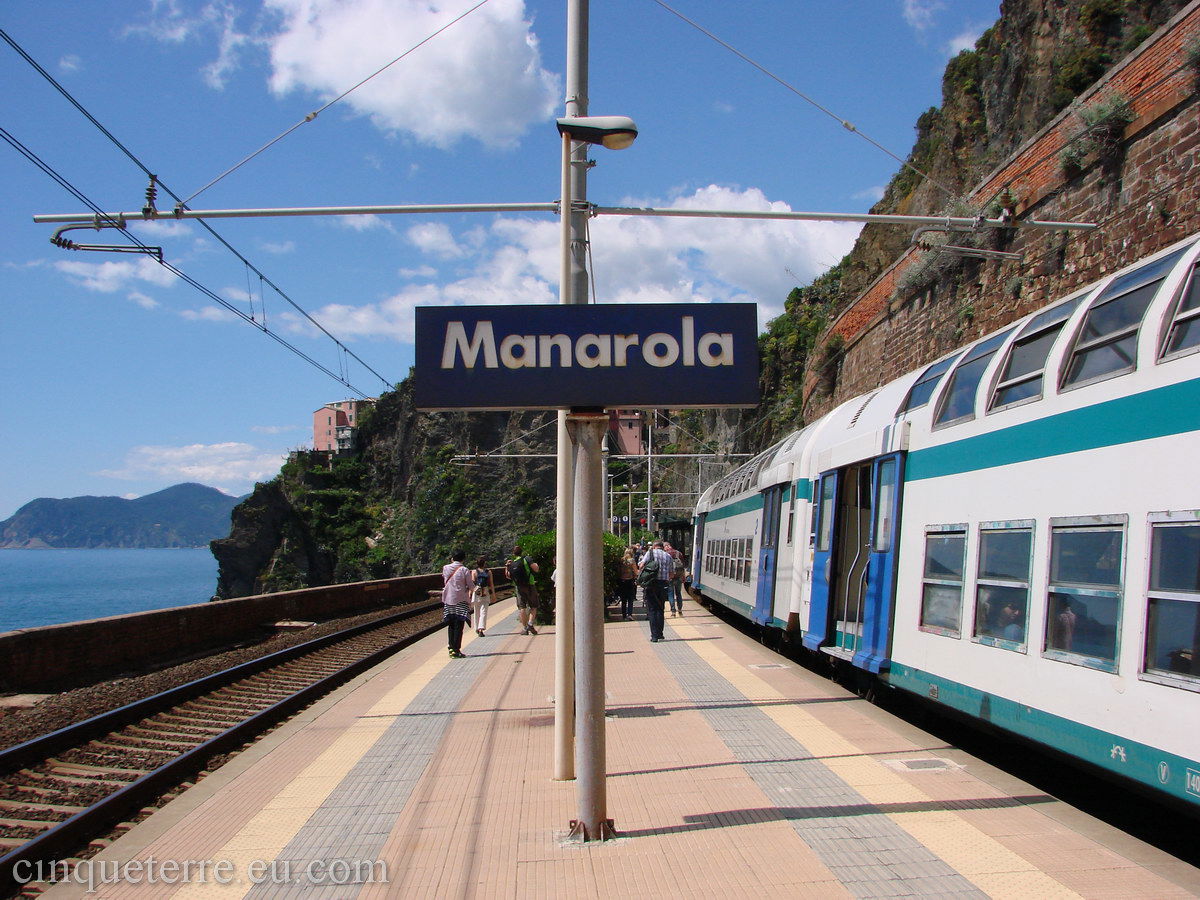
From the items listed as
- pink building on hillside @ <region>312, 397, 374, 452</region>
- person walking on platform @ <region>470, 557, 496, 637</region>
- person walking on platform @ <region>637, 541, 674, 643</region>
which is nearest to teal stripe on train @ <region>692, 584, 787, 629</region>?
person walking on platform @ <region>637, 541, 674, 643</region>

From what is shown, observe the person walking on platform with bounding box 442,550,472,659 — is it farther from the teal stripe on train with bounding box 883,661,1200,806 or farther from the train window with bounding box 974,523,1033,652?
the train window with bounding box 974,523,1033,652

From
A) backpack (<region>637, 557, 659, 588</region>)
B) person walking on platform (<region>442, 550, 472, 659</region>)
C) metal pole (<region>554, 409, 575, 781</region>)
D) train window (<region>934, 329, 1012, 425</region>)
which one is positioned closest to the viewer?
metal pole (<region>554, 409, 575, 781</region>)

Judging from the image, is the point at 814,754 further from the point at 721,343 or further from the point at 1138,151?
the point at 1138,151

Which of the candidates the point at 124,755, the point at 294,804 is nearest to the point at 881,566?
the point at 294,804

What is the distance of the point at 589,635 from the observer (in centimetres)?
564

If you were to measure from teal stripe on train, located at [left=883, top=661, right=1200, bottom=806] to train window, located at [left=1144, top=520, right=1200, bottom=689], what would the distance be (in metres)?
0.45

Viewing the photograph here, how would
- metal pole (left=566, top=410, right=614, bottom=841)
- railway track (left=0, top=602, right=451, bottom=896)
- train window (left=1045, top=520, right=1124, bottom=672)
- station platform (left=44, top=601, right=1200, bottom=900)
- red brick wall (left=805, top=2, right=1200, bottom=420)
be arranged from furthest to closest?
red brick wall (left=805, top=2, right=1200, bottom=420)
railway track (left=0, top=602, right=451, bottom=896)
metal pole (left=566, top=410, right=614, bottom=841)
train window (left=1045, top=520, right=1124, bottom=672)
station platform (left=44, top=601, right=1200, bottom=900)

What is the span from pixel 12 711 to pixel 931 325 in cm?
1844

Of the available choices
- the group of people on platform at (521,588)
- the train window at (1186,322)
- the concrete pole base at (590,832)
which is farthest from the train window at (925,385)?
the group of people on platform at (521,588)

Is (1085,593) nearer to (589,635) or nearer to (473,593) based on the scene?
(589,635)

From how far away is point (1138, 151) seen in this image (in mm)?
12930

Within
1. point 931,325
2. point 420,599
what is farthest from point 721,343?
point 420,599

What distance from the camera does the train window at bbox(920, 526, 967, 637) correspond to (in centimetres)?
752

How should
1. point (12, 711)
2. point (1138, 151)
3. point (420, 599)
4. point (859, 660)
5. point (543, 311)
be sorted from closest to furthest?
point (543, 311) < point (859, 660) < point (12, 711) < point (1138, 151) < point (420, 599)
